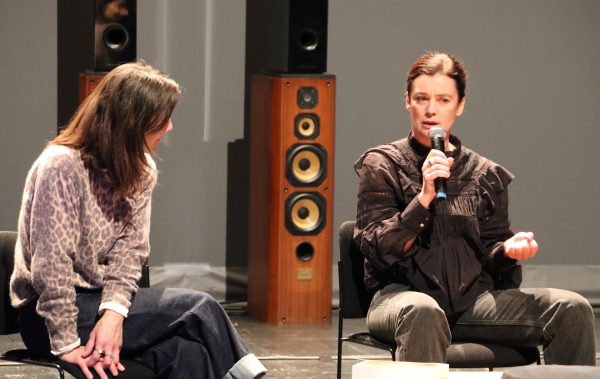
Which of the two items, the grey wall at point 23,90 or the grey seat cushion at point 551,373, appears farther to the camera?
the grey wall at point 23,90

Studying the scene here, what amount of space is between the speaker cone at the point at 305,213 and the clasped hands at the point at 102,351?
218cm

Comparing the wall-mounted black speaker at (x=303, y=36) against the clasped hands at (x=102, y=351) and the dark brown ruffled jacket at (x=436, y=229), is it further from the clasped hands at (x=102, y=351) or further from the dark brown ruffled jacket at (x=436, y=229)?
the clasped hands at (x=102, y=351)

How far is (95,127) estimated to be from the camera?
7.32 ft

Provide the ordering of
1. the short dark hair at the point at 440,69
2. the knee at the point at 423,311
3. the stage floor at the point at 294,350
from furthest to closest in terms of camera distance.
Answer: the stage floor at the point at 294,350 → the short dark hair at the point at 440,69 → the knee at the point at 423,311

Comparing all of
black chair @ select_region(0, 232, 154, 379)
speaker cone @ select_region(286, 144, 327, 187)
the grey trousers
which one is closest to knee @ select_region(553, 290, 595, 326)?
the grey trousers

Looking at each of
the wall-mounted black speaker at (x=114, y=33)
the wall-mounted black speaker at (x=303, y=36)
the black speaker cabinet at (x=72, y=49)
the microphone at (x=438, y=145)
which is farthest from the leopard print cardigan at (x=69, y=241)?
the black speaker cabinet at (x=72, y=49)

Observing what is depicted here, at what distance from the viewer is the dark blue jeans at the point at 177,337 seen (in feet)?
7.17

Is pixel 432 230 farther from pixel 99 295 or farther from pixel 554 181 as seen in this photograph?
pixel 554 181

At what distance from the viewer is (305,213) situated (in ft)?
14.3

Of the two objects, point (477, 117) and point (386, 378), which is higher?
point (477, 117)

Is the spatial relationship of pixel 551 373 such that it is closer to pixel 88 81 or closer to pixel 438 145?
pixel 438 145

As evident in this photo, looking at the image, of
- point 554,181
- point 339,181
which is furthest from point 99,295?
point 554,181

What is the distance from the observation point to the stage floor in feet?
11.5

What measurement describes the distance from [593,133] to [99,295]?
3.57 meters
